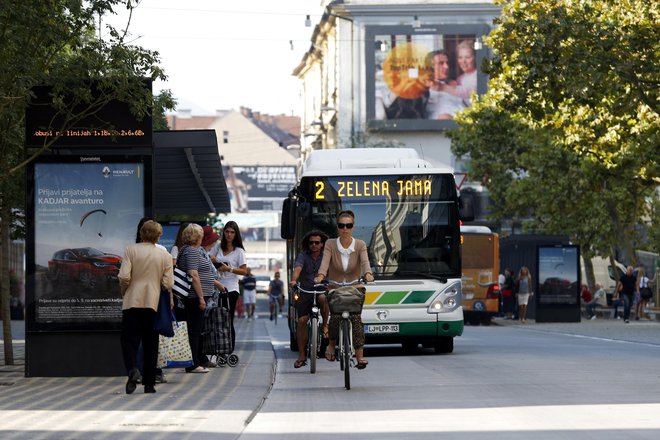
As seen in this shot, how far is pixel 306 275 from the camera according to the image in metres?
17.6

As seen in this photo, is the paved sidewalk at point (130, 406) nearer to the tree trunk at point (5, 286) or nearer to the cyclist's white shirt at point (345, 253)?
the cyclist's white shirt at point (345, 253)

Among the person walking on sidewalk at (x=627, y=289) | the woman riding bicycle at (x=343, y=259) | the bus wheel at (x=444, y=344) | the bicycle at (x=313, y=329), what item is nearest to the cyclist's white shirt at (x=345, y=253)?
the woman riding bicycle at (x=343, y=259)

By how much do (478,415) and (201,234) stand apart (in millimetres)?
5687

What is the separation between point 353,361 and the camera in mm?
15352

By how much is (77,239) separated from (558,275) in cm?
2831

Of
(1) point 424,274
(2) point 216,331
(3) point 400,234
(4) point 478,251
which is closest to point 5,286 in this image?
(2) point 216,331

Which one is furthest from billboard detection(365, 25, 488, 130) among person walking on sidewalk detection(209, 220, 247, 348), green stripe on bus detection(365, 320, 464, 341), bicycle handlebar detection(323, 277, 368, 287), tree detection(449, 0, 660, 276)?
bicycle handlebar detection(323, 277, 368, 287)

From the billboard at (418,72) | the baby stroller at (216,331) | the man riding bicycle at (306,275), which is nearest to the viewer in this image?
the man riding bicycle at (306,275)

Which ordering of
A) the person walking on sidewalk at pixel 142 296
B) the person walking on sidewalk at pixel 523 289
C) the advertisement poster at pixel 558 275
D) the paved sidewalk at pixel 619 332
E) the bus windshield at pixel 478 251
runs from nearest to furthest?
the person walking on sidewalk at pixel 142 296 < the paved sidewalk at pixel 619 332 < the advertisement poster at pixel 558 275 < the bus windshield at pixel 478 251 < the person walking on sidewalk at pixel 523 289

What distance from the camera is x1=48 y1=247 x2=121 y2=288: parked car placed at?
1609cm

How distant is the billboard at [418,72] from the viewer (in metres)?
81.1

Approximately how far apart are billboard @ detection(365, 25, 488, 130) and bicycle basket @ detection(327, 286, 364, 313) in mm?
65612

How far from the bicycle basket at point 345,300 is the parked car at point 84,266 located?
8.50ft

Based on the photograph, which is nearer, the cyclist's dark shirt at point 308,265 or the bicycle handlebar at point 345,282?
the bicycle handlebar at point 345,282
